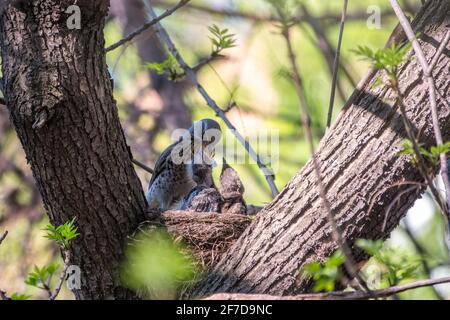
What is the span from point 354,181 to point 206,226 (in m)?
1.14

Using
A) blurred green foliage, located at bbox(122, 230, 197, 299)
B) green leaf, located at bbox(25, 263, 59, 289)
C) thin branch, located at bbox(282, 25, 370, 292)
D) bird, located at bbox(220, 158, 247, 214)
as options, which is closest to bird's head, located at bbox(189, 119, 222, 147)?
bird, located at bbox(220, 158, 247, 214)

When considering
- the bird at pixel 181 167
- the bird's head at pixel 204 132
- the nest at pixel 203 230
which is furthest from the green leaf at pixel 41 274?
the bird's head at pixel 204 132

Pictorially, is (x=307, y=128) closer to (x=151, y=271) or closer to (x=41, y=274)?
(x=41, y=274)

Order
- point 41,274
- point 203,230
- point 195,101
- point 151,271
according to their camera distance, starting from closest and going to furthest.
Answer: point 41,274 → point 151,271 → point 203,230 → point 195,101

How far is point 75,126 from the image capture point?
9.48 feet

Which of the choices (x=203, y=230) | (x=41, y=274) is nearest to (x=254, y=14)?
(x=203, y=230)

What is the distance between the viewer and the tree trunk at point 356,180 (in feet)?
9.04

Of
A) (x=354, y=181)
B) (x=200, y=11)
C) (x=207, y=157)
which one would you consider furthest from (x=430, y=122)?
(x=200, y=11)

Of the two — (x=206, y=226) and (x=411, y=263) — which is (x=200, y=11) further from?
(x=411, y=263)

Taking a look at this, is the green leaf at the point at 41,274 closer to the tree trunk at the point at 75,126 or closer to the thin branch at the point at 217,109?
the tree trunk at the point at 75,126

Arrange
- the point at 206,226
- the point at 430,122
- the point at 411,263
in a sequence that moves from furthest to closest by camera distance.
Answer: the point at 206,226
the point at 430,122
the point at 411,263

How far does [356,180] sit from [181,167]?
2.06m

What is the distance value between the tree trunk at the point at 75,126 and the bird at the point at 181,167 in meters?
1.38

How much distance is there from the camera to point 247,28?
20.9 feet
